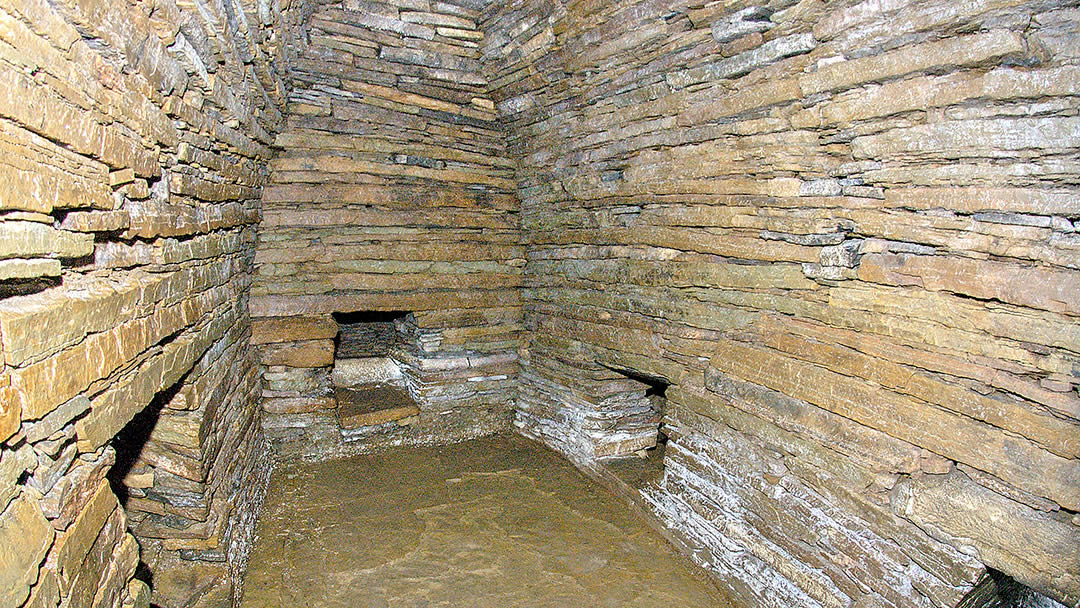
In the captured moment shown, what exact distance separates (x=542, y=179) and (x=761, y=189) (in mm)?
2752

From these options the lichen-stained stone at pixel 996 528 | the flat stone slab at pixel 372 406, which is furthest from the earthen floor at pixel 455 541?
the lichen-stained stone at pixel 996 528

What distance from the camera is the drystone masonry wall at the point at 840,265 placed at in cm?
272

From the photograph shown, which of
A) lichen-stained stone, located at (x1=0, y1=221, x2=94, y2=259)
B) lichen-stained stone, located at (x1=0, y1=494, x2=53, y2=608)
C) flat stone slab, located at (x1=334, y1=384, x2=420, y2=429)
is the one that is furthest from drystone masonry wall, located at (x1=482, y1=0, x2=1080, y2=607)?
lichen-stained stone, located at (x1=0, y1=494, x2=53, y2=608)

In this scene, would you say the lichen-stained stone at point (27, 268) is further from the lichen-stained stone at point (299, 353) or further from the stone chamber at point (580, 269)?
the lichen-stained stone at point (299, 353)

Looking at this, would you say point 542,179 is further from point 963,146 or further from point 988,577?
point 988,577

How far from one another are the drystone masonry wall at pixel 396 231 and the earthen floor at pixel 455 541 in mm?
719

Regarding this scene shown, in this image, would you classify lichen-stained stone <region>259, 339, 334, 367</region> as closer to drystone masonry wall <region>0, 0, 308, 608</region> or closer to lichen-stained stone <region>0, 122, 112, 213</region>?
drystone masonry wall <region>0, 0, 308, 608</region>

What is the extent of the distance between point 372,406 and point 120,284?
14.8 feet

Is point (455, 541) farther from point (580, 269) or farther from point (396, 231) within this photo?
point (396, 231)

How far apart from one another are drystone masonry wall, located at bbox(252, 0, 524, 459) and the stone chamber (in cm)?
3

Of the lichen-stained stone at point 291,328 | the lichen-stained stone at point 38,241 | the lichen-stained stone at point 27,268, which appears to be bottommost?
the lichen-stained stone at point 291,328

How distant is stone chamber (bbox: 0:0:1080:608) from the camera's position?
2057 mm

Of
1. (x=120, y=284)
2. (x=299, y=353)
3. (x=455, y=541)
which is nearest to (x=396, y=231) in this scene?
(x=299, y=353)

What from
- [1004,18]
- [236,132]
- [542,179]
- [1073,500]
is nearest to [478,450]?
[542,179]
